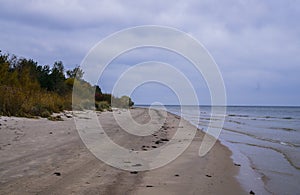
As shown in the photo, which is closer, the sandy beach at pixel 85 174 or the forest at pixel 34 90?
the sandy beach at pixel 85 174

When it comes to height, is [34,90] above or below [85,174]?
above

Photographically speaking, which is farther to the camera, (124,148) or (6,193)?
(124,148)

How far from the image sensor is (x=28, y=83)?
77.4 feet

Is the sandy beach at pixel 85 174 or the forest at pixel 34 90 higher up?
the forest at pixel 34 90

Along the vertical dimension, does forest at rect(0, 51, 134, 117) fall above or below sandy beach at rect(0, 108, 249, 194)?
above

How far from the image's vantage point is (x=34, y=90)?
2266 cm

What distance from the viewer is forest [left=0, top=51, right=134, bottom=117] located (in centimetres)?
1487

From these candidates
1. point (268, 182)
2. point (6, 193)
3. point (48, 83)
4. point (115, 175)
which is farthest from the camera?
point (48, 83)

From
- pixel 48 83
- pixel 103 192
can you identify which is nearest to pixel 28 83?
pixel 48 83

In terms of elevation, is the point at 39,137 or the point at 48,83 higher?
the point at 48,83

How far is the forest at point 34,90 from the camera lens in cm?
1487

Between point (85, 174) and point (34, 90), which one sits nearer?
point (85, 174)

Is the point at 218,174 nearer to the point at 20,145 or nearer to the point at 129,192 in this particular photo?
the point at 129,192

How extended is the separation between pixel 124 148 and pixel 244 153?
14.5ft
